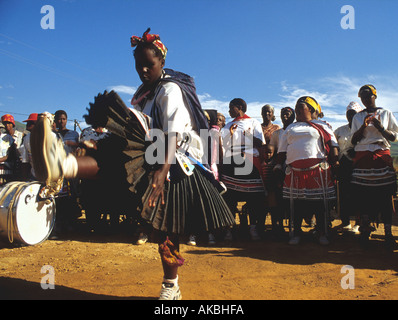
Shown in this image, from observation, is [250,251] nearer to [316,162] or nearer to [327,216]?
[327,216]

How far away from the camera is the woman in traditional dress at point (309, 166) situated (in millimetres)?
4871

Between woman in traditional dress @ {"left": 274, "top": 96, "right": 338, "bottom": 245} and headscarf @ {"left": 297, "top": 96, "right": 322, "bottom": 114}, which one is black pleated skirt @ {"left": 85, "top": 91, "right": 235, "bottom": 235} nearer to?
woman in traditional dress @ {"left": 274, "top": 96, "right": 338, "bottom": 245}

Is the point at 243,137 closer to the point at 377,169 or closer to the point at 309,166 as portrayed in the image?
the point at 309,166

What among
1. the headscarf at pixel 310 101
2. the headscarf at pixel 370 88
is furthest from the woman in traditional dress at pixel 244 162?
the headscarf at pixel 370 88

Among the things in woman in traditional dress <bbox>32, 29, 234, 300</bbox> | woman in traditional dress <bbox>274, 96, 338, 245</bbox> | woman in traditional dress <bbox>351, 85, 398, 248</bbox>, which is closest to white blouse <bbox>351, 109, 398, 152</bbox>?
woman in traditional dress <bbox>351, 85, 398, 248</bbox>

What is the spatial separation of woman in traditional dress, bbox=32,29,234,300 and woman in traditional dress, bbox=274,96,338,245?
8.70 ft

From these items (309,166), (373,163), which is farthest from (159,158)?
(373,163)

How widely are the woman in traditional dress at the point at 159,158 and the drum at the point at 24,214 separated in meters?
3.20

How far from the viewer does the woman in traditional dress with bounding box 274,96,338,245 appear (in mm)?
4871

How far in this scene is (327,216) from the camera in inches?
196

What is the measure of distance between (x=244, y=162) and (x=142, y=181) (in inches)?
129
